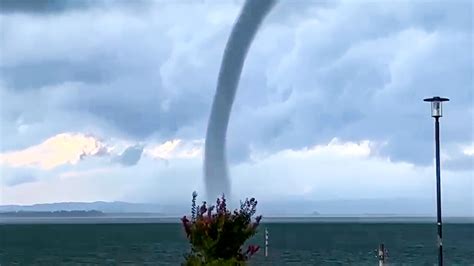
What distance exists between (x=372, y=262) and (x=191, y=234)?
52703 mm

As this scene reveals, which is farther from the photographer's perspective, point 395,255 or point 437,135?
point 395,255

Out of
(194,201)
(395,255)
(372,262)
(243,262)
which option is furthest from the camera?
(395,255)

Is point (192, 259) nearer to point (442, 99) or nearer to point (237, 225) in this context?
point (237, 225)

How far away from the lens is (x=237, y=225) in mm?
20578

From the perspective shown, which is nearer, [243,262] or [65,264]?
[243,262]

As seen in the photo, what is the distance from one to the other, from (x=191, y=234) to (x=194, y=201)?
64.3 inches

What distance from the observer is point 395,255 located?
276 feet

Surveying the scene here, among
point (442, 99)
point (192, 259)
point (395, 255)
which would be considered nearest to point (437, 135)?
point (442, 99)

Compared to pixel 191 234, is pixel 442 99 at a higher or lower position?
higher

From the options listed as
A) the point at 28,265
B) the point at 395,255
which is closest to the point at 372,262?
the point at 395,255

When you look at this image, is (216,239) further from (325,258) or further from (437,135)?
(325,258)

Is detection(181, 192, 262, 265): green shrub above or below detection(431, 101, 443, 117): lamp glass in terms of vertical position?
below

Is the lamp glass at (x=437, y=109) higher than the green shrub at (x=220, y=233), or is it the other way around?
the lamp glass at (x=437, y=109)

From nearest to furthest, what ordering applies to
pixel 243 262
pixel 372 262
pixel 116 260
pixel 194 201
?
pixel 243 262, pixel 194 201, pixel 372 262, pixel 116 260
